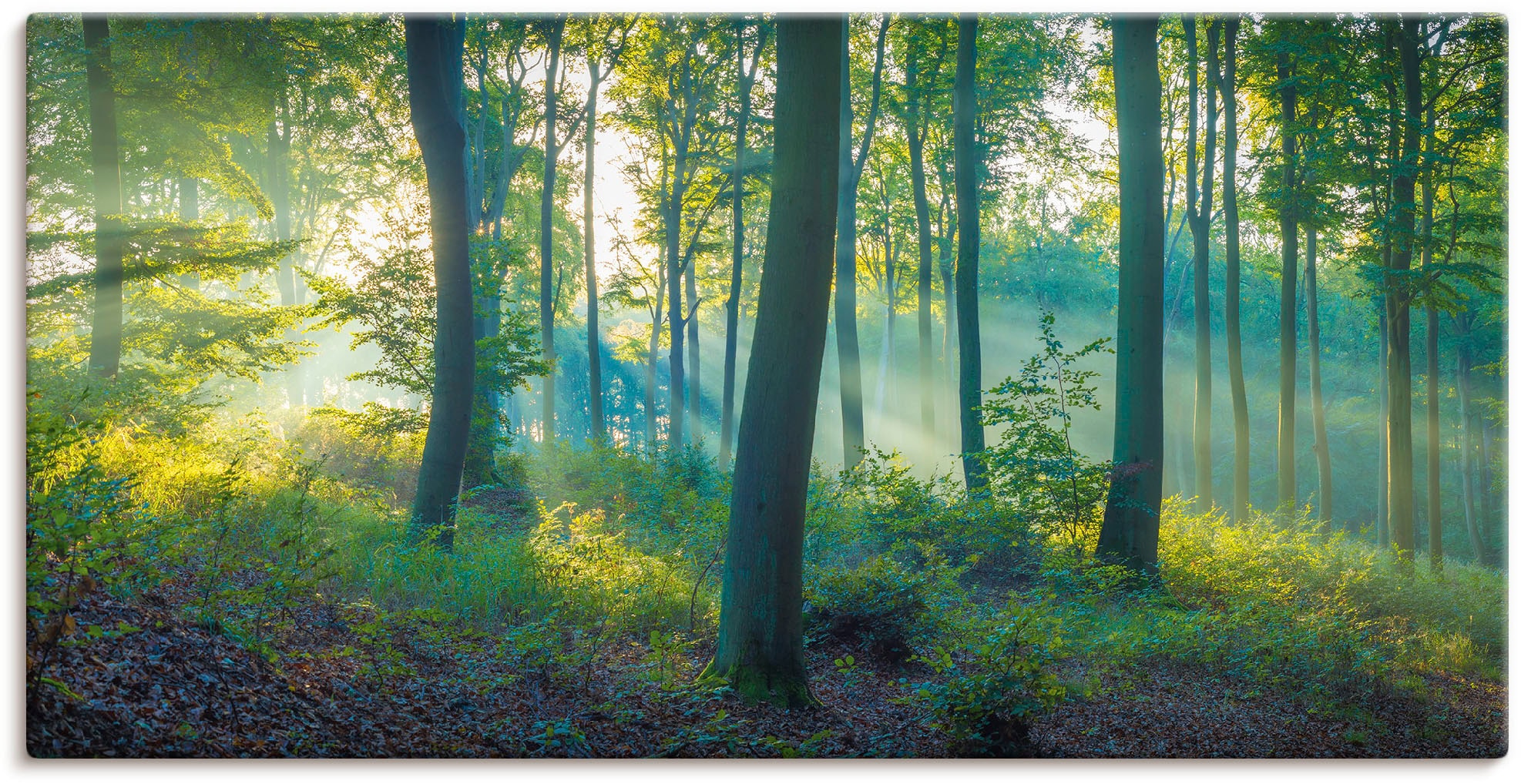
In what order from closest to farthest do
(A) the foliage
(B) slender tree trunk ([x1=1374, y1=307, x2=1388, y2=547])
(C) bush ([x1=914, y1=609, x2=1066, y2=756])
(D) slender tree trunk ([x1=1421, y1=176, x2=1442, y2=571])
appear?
1. (C) bush ([x1=914, y1=609, x2=1066, y2=756])
2. (A) the foliage
3. (D) slender tree trunk ([x1=1421, y1=176, x2=1442, y2=571])
4. (B) slender tree trunk ([x1=1374, y1=307, x2=1388, y2=547])

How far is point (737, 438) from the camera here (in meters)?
9.64

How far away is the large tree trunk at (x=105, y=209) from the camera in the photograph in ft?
22.2

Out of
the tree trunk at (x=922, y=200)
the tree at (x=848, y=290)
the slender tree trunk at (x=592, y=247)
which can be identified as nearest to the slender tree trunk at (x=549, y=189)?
the slender tree trunk at (x=592, y=247)

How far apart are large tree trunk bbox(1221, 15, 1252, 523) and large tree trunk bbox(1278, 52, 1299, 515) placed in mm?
579

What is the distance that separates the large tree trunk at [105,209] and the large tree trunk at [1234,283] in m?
13.6

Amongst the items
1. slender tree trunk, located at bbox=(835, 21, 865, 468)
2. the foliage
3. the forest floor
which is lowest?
the forest floor

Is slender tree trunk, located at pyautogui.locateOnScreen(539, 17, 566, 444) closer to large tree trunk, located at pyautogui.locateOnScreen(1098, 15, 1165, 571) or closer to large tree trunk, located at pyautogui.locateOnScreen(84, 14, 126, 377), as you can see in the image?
large tree trunk, located at pyautogui.locateOnScreen(84, 14, 126, 377)

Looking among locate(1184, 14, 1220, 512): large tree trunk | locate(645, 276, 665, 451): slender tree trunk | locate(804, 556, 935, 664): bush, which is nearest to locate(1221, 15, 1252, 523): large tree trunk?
locate(1184, 14, 1220, 512): large tree trunk

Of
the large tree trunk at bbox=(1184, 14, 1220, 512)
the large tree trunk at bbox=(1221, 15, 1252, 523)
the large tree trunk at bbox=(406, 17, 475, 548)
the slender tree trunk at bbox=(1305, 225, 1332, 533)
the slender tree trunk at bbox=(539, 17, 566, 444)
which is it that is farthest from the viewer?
the slender tree trunk at bbox=(539, 17, 566, 444)

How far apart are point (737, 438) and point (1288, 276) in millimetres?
8718

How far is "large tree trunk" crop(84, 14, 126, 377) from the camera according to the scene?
678 cm

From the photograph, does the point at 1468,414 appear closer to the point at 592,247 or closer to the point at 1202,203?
the point at 1202,203

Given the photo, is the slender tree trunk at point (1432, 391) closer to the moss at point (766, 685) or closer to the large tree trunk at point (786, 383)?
the large tree trunk at point (786, 383)

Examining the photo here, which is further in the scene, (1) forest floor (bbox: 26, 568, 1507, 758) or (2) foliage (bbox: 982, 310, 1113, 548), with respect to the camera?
(2) foliage (bbox: 982, 310, 1113, 548)
